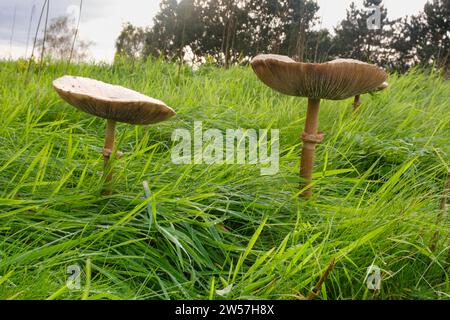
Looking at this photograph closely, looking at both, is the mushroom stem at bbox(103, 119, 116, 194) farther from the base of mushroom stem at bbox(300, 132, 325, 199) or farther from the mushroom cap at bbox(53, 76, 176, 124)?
the base of mushroom stem at bbox(300, 132, 325, 199)

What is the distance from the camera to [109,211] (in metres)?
2.08

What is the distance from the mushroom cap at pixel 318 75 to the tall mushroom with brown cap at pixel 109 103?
0.49m

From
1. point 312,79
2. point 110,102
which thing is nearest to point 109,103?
point 110,102

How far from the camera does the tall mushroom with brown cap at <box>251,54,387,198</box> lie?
1969mm

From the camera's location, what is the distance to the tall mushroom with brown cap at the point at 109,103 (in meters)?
1.83

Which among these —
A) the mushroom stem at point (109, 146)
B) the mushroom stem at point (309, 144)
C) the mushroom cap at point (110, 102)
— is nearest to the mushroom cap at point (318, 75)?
the mushroom stem at point (309, 144)

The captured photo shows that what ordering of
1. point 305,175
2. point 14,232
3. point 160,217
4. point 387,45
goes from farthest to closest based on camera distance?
point 387,45, point 305,175, point 160,217, point 14,232

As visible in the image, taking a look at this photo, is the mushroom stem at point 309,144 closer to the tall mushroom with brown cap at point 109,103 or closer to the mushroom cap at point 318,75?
the mushroom cap at point 318,75

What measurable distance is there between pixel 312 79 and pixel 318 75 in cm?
4

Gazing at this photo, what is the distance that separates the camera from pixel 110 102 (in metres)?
1.82

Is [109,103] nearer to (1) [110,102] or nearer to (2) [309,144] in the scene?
(1) [110,102]
